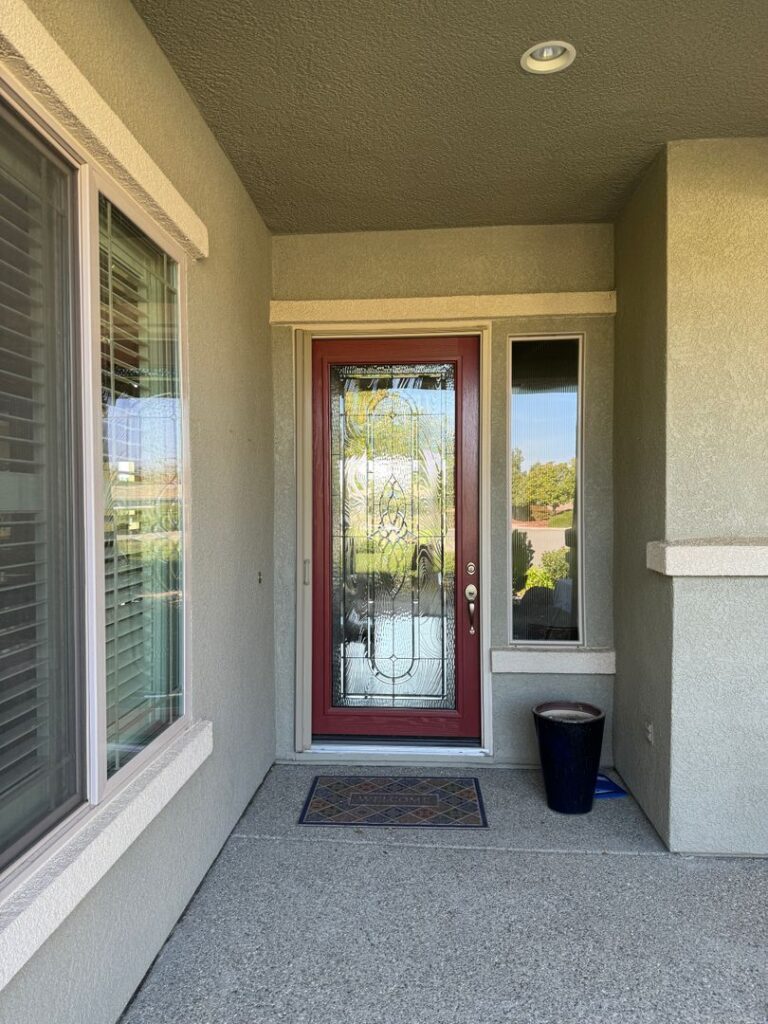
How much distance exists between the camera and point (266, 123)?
2652 millimetres

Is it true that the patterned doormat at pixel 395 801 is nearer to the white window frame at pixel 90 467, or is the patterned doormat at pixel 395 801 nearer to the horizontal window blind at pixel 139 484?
the horizontal window blind at pixel 139 484

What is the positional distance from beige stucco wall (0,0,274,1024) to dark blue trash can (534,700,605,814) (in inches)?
55.3

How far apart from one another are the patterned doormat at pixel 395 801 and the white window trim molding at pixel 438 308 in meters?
2.40

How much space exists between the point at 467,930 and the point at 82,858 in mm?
1350

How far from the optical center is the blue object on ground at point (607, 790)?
331 cm

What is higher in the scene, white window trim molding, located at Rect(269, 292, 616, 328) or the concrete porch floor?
white window trim molding, located at Rect(269, 292, 616, 328)

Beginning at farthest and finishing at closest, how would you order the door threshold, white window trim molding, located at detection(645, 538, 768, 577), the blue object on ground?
the door threshold, the blue object on ground, white window trim molding, located at detection(645, 538, 768, 577)

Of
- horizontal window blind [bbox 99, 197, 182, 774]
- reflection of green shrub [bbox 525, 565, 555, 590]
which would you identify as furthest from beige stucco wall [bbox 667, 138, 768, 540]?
horizontal window blind [bbox 99, 197, 182, 774]

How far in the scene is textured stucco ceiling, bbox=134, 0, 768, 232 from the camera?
81.6 inches

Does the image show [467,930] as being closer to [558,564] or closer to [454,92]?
[558,564]

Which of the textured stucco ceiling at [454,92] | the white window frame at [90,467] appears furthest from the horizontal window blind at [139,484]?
the textured stucco ceiling at [454,92]

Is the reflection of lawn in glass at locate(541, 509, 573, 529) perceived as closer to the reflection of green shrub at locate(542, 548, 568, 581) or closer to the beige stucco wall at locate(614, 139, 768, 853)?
the reflection of green shrub at locate(542, 548, 568, 581)

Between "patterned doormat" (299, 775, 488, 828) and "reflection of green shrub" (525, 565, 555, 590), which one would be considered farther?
"reflection of green shrub" (525, 565, 555, 590)

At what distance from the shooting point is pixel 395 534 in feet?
12.6
